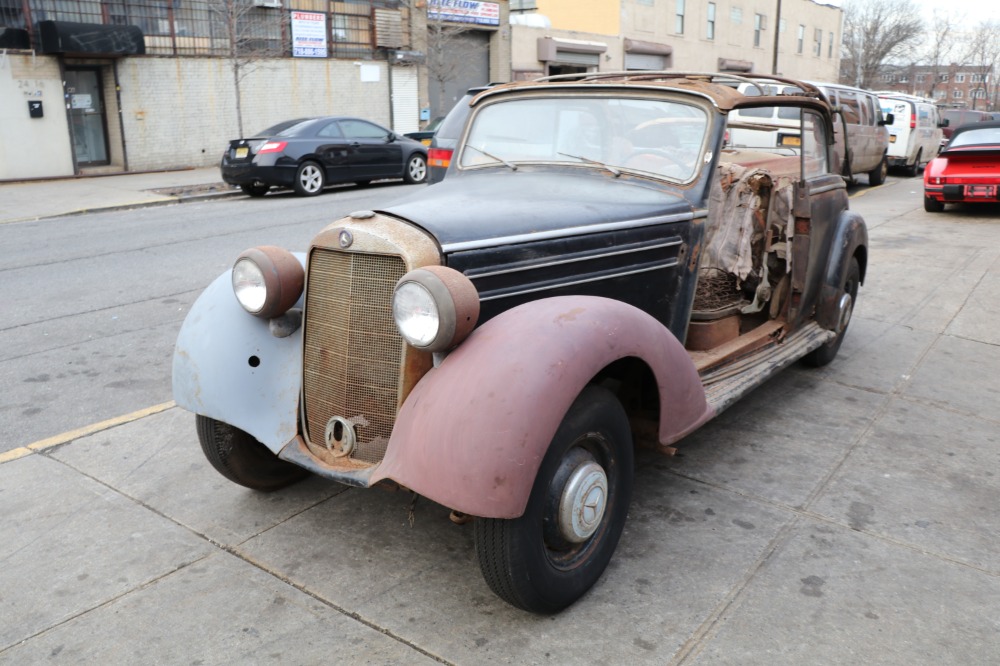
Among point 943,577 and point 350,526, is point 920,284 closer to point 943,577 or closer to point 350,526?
point 943,577

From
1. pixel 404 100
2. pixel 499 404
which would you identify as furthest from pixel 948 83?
pixel 499 404

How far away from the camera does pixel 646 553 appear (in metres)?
3.37

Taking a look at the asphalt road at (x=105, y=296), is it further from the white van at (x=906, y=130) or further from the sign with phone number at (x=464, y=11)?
the sign with phone number at (x=464, y=11)

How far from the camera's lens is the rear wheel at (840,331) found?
18.4 feet

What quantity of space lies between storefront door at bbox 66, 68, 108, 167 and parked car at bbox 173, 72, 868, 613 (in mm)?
17258

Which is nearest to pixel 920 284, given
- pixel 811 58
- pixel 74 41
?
pixel 74 41

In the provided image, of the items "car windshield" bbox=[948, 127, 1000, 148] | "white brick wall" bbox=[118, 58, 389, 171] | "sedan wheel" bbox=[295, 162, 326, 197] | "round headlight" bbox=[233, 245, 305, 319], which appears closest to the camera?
"round headlight" bbox=[233, 245, 305, 319]

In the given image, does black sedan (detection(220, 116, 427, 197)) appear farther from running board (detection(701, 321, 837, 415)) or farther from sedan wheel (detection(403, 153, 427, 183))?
running board (detection(701, 321, 837, 415))

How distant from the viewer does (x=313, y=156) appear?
15.2 m

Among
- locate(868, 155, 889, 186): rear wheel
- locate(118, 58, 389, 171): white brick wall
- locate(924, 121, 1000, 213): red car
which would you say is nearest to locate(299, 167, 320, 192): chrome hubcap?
locate(118, 58, 389, 171): white brick wall

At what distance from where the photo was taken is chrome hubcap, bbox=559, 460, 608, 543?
291 centimetres

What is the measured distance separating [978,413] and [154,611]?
179 inches

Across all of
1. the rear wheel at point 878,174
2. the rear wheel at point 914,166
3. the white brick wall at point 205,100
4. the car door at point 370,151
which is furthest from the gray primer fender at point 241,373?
the rear wheel at point 914,166

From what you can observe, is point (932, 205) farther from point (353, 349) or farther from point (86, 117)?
point (86, 117)
